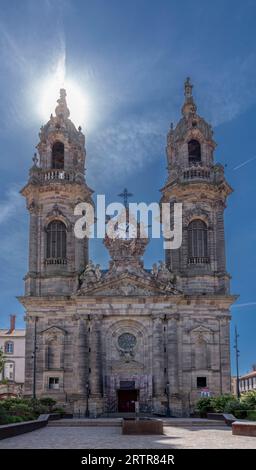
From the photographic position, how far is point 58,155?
61562 mm

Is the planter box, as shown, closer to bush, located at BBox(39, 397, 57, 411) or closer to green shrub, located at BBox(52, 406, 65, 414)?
green shrub, located at BBox(52, 406, 65, 414)

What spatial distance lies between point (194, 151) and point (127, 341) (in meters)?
18.1

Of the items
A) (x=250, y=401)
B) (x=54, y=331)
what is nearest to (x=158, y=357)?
(x=54, y=331)

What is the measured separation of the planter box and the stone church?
21.3 metres

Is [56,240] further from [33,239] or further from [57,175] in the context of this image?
[57,175]

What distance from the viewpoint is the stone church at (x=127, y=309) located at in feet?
174

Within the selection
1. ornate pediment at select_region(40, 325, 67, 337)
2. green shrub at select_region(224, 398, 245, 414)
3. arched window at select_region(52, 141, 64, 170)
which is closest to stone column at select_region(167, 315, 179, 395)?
ornate pediment at select_region(40, 325, 67, 337)

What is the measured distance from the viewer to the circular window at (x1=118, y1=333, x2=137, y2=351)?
5472cm

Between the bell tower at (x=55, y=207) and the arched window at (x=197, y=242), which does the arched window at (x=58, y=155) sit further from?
the arched window at (x=197, y=242)

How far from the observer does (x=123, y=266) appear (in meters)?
55.6

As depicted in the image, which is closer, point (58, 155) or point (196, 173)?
point (196, 173)

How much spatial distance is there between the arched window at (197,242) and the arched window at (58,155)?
1297 centimetres

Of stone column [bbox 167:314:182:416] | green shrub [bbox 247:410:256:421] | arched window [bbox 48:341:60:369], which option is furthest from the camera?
arched window [bbox 48:341:60:369]

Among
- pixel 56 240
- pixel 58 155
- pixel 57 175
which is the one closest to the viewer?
pixel 56 240
